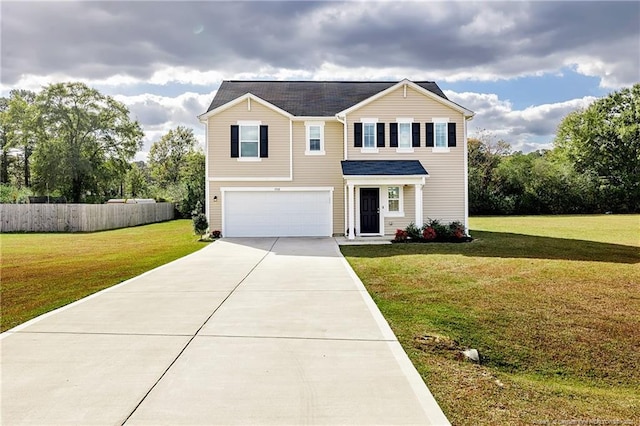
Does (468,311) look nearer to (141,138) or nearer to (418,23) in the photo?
(418,23)

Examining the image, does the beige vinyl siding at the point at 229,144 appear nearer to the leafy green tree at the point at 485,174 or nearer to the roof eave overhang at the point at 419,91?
the roof eave overhang at the point at 419,91

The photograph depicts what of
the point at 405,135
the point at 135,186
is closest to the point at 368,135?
the point at 405,135

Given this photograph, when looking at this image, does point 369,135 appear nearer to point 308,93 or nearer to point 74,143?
point 308,93

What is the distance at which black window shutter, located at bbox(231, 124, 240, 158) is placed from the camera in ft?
64.1

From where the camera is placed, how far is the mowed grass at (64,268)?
7.60 metres

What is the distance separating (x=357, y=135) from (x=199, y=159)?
27.7 metres

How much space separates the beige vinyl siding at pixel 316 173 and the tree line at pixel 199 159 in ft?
49.9

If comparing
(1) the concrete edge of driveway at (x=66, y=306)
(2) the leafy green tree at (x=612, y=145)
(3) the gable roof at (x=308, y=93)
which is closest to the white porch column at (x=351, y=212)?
(3) the gable roof at (x=308, y=93)

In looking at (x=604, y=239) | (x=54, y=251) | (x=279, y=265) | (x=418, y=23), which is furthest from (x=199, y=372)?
(x=604, y=239)

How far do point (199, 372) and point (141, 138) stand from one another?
1743 inches

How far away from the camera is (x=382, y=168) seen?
739 inches

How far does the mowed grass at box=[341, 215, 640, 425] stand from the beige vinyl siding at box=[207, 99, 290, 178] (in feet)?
28.2

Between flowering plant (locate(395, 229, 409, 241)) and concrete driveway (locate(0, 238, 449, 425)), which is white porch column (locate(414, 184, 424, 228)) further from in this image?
concrete driveway (locate(0, 238, 449, 425))

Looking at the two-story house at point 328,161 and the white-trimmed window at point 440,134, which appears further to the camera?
the white-trimmed window at point 440,134
